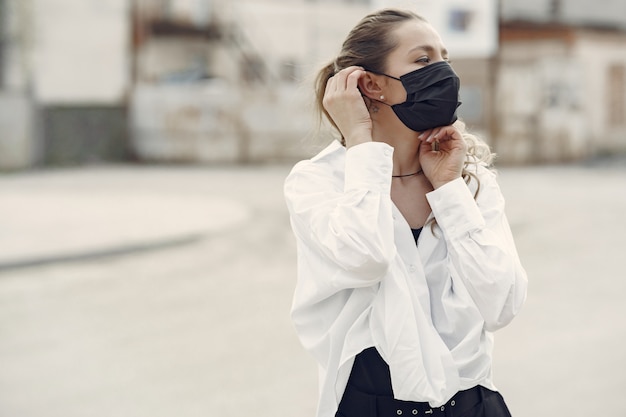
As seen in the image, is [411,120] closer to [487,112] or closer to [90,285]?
[90,285]

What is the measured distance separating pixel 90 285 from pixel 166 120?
18.9 metres

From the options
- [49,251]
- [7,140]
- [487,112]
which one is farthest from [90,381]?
[487,112]

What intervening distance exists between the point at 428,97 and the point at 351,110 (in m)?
0.21

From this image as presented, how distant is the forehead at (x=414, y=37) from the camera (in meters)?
2.21

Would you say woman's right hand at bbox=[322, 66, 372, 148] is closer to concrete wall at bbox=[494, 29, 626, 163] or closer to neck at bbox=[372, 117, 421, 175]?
neck at bbox=[372, 117, 421, 175]

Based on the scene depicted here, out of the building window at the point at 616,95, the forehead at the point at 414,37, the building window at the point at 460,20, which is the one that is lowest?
the building window at the point at 616,95

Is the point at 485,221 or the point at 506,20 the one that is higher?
the point at 506,20

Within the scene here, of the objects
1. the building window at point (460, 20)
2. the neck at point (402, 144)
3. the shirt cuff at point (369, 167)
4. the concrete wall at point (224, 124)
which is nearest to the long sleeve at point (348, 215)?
the shirt cuff at point (369, 167)

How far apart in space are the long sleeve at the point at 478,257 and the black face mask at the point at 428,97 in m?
0.22

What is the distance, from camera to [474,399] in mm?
2123

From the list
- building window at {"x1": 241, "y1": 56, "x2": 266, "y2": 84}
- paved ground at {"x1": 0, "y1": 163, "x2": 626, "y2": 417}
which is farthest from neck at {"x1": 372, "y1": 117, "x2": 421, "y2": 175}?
building window at {"x1": 241, "y1": 56, "x2": 266, "y2": 84}

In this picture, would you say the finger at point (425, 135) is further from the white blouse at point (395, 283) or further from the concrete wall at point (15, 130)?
the concrete wall at point (15, 130)

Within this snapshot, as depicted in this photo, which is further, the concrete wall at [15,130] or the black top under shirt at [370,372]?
the concrete wall at [15,130]

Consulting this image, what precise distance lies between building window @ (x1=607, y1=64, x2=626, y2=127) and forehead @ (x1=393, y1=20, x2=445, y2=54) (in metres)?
30.6
